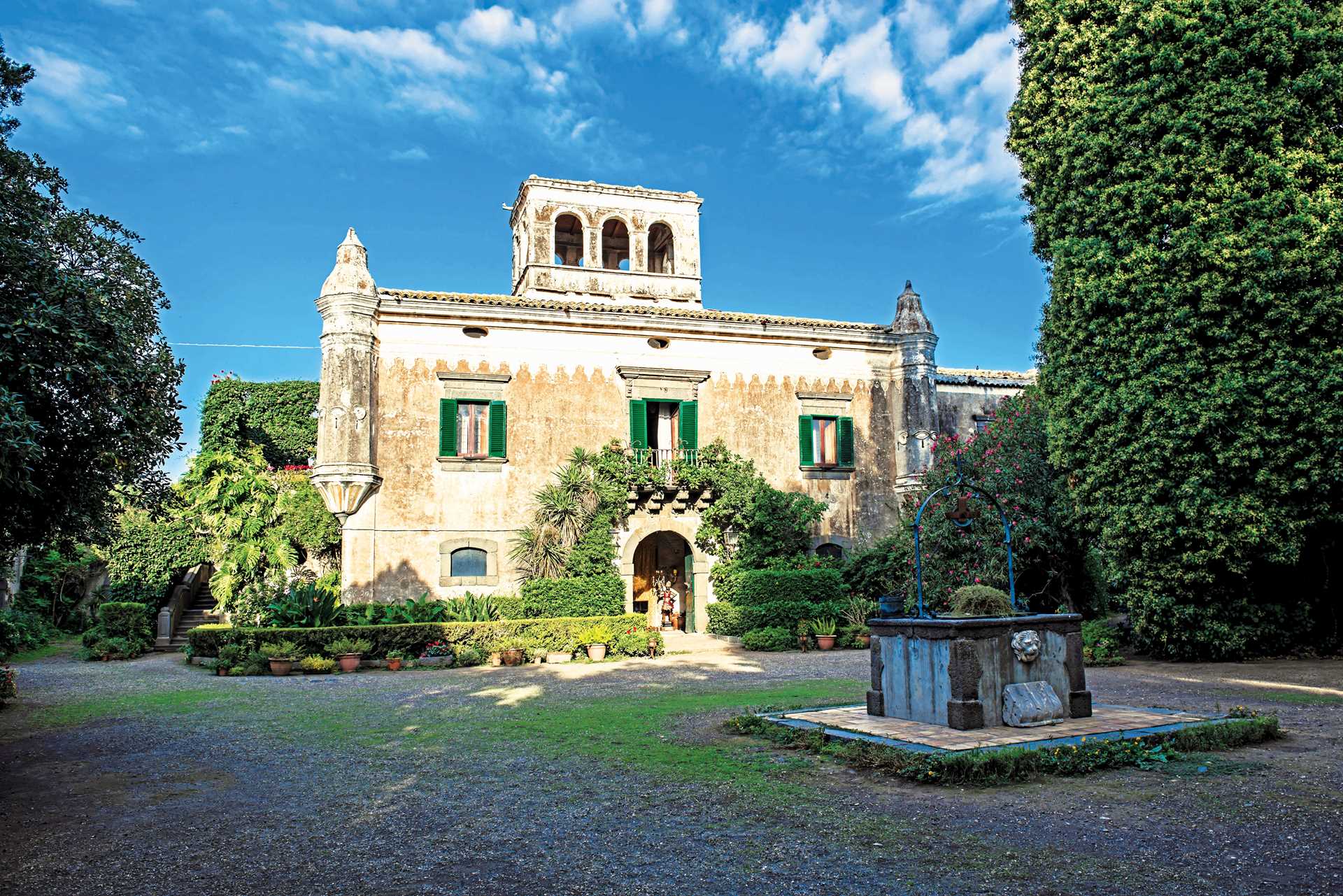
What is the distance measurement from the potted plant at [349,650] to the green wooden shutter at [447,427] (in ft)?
17.9

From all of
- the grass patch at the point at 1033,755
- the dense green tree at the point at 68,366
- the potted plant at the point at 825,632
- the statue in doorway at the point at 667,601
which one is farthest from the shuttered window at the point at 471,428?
the grass patch at the point at 1033,755

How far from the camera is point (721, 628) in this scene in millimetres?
23469

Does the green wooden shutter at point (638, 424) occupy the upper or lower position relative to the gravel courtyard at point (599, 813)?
upper

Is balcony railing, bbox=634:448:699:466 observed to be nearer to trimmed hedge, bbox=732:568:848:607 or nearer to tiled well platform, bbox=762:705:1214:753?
trimmed hedge, bbox=732:568:848:607

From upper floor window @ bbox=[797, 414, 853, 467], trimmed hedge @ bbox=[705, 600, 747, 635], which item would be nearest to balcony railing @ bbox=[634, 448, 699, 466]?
upper floor window @ bbox=[797, 414, 853, 467]

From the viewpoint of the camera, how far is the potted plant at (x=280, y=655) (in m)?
17.8

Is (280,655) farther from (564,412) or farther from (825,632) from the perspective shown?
(825,632)

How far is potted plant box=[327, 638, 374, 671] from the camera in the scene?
1836 centimetres

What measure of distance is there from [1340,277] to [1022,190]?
6.44 metres

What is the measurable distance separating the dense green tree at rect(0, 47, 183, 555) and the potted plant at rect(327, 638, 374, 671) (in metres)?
8.89

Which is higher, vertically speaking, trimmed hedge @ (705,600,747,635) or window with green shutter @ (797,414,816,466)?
window with green shutter @ (797,414,816,466)

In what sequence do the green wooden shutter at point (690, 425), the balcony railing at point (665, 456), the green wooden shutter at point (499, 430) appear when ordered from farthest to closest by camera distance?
the green wooden shutter at point (690, 425)
the balcony railing at point (665, 456)
the green wooden shutter at point (499, 430)

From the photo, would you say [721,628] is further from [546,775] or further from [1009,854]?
[1009,854]

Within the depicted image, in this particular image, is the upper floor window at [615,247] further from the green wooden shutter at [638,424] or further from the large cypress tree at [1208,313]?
the large cypress tree at [1208,313]
